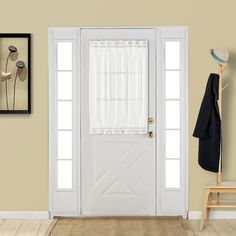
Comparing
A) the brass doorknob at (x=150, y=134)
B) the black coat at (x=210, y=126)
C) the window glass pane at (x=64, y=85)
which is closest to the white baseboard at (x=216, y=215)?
the black coat at (x=210, y=126)

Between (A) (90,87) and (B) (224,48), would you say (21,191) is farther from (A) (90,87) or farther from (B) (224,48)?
(B) (224,48)

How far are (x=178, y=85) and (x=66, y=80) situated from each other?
3.98ft

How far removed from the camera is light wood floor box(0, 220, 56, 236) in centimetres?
540

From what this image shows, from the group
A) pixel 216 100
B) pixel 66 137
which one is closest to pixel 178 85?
pixel 216 100

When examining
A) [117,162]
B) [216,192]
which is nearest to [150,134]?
[117,162]

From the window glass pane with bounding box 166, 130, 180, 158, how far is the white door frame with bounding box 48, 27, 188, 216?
0.20 ft

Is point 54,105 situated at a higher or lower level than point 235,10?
lower

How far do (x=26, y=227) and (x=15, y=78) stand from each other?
1575 mm

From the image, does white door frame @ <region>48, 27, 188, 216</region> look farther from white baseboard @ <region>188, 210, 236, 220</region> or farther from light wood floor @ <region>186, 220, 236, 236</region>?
light wood floor @ <region>186, 220, 236, 236</region>

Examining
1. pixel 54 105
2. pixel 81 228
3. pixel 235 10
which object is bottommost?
pixel 81 228

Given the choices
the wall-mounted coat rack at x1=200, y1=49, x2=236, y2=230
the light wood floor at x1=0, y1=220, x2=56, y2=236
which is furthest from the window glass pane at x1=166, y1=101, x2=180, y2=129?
the light wood floor at x1=0, y1=220, x2=56, y2=236

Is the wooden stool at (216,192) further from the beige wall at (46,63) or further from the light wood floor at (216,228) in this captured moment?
the beige wall at (46,63)

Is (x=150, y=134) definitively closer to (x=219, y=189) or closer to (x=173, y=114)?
(x=173, y=114)

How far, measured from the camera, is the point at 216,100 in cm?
571
